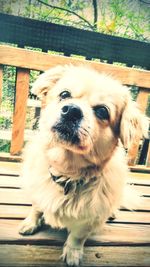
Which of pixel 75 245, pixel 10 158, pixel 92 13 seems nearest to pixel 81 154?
pixel 75 245

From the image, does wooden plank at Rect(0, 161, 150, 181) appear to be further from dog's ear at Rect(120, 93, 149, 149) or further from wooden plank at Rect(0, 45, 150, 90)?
dog's ear at Rect(120, 93, 149, 149)

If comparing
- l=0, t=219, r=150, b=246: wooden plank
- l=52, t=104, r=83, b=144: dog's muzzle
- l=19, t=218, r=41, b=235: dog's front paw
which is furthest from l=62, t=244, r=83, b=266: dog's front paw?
A: l=52, t=104, r=83, b=144: dog's muzzle

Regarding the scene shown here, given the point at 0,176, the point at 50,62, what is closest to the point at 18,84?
the point at 50,62

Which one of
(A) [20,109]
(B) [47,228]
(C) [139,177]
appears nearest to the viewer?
(B) [47,228]

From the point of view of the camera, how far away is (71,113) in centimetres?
156

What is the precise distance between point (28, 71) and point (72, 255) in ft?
4.68

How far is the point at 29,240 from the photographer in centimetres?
178

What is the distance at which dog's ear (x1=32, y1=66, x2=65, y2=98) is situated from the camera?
191 cm

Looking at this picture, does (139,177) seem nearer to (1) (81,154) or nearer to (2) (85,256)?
(2) (85,256)

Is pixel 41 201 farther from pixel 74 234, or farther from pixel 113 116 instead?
pixel 113 116

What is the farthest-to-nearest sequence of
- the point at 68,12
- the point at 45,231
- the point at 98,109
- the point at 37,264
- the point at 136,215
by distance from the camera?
the point at 68,12 < the point at 136,215 < the point at 45,231 < the point at 98,109 < the point at 37,264

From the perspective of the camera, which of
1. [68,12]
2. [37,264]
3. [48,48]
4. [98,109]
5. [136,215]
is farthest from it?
[68,12]

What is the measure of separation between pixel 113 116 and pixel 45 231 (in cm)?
83

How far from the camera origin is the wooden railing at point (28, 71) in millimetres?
2339
